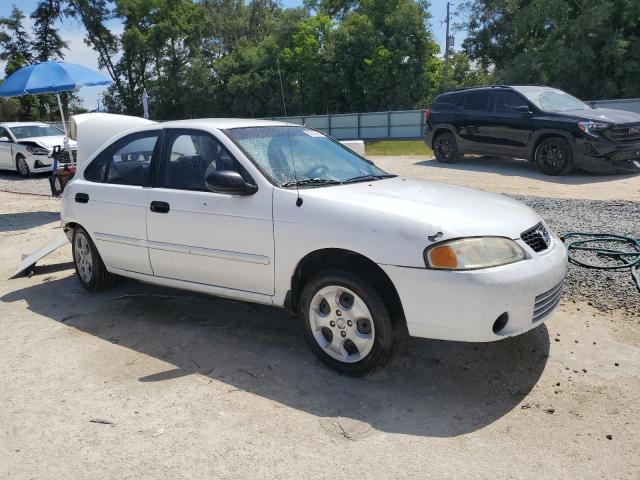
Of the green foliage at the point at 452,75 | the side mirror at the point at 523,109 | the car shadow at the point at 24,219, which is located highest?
the green foliage at the point at 452,75

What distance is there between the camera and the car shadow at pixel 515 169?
11.6m

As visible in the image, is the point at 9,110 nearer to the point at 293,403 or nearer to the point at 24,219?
the point at 24,219

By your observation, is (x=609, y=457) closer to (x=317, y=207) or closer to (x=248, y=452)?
(x=248, y=452)

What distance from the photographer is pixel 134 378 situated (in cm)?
395

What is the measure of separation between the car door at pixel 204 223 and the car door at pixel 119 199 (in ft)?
0.53

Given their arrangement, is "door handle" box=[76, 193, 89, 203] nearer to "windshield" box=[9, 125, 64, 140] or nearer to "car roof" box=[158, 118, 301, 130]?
"car roof" box=[158, 118, 301, 130]

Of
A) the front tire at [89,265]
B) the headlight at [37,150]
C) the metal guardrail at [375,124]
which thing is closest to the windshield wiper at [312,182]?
the front tire at [89,265]

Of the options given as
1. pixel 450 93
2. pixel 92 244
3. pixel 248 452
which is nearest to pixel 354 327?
pixel 248 452

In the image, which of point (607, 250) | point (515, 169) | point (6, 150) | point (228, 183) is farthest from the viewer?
point (6, 150)

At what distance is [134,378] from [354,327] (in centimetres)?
157

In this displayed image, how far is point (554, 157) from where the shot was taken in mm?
11977

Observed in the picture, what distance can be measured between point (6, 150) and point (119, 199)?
14.3 metres

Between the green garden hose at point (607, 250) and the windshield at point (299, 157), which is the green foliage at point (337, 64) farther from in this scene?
the windshield at point (299, 157)

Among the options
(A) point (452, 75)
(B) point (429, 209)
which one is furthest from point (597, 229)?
(A) point (452, 75)
